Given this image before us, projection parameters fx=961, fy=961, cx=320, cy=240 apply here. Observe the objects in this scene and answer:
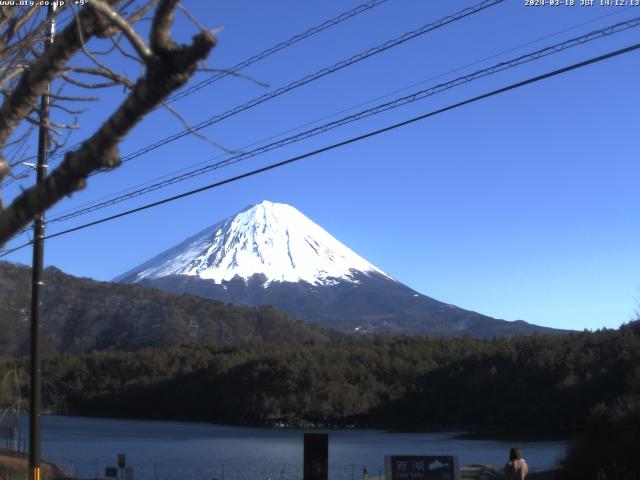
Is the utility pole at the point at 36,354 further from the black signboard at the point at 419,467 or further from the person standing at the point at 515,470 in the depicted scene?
the person standing at the point at 515,470

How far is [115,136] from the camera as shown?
16.6ft

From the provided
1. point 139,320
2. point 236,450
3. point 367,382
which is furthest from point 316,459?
point 139,320

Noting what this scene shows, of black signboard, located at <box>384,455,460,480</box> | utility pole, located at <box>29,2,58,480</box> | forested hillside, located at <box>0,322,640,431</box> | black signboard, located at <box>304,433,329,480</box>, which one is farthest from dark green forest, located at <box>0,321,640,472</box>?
black signboard, located at <box>304,433,329,480</box>

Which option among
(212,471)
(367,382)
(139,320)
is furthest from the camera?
(139,320)

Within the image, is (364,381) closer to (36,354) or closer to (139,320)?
(139,320)

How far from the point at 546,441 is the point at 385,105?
47273 mm

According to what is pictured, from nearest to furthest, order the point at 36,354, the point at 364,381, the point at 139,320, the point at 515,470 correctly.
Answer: the point at 515,470, the point at 36,354, the point at 364,381, the point at 139,320

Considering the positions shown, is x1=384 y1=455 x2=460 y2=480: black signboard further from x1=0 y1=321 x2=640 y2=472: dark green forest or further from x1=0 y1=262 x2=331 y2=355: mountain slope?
x1=0 y1=262 x2=331 y2=355: mountain slope

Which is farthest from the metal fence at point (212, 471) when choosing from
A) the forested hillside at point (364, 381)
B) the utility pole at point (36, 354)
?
the forested hillside at point (364, 381)

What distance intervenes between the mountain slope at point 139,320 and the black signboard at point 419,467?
303 feet

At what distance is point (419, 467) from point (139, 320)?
359 feet

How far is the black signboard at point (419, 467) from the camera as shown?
1482 centimetres

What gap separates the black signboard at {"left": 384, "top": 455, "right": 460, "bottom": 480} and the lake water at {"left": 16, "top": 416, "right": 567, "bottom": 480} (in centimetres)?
1800

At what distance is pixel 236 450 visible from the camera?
49.1 m
